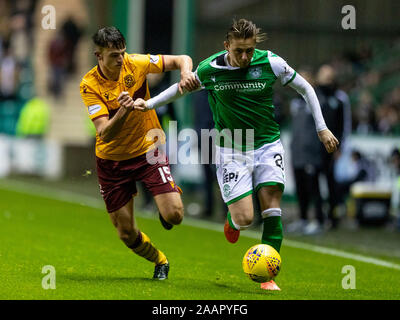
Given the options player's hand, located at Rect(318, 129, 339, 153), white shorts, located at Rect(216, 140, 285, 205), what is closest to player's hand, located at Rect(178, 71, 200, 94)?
white shorts, located at Rect(216, 140, 285, 205)

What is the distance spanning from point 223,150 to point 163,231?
4546 mm

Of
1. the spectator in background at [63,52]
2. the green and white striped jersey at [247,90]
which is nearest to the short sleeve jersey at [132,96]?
the green and white striped jersey at [247,90]

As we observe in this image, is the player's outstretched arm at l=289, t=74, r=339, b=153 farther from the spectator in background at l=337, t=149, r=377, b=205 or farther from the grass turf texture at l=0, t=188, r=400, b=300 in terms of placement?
the spectator in background at l=337, t=149, r=377, b=205

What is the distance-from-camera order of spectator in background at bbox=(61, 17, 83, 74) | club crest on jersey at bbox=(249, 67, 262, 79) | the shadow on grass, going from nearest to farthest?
1. club crest on jersey at bbox=(249, 67, 262, 79)
2. the shadow on grass
3. spectator in background at bbox=(61, 17, 83, 74)

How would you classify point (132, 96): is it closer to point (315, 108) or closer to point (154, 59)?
point (154, 59)

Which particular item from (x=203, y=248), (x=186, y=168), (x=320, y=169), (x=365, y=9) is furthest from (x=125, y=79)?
(x=365, y=9)

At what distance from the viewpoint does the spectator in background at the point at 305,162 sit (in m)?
13.1

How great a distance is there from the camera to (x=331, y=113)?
13078mm

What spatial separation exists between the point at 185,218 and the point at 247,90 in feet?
22.0

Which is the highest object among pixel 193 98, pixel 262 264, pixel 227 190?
pixel 193 98

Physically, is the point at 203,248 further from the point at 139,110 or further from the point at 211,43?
the point at 211,43

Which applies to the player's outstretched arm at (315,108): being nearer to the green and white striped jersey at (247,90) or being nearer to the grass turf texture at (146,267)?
the green and white striped jersey at (247,90)

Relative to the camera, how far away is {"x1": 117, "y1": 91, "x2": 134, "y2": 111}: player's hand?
7.20 meters
